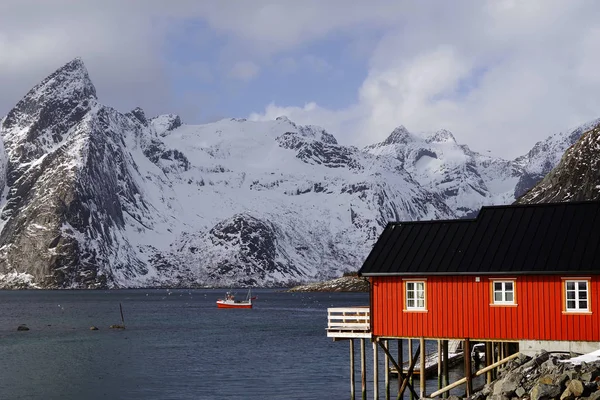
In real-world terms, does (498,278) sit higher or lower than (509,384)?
higher

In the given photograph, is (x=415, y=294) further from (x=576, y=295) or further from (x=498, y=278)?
(x=576, y=295)

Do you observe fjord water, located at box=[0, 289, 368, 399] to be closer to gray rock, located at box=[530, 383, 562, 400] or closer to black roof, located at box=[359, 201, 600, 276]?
black roof, located at box=[359, 201, 600, 276]

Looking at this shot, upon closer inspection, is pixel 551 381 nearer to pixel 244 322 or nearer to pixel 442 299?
pixel 442 299

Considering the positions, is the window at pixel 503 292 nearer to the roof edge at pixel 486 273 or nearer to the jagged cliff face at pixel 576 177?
the roof edge at pixel 486 273

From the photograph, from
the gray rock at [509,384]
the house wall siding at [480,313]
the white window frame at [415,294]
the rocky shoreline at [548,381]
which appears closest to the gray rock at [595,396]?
the rocky shoreline at [548,381]

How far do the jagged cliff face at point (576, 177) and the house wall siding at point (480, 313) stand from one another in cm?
10449

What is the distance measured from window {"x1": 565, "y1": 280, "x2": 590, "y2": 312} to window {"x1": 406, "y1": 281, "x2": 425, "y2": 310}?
7638 millimetres

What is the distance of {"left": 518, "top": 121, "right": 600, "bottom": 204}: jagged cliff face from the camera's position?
502 ft

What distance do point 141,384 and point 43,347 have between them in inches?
1521

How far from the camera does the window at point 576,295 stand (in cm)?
4550

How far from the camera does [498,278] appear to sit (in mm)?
47594

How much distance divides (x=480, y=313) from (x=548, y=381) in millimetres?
10711

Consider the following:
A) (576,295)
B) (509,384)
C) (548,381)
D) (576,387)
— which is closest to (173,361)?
(576,295)

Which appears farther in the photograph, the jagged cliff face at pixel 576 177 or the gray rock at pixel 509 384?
the jagged cliff face at pixel 576 177
